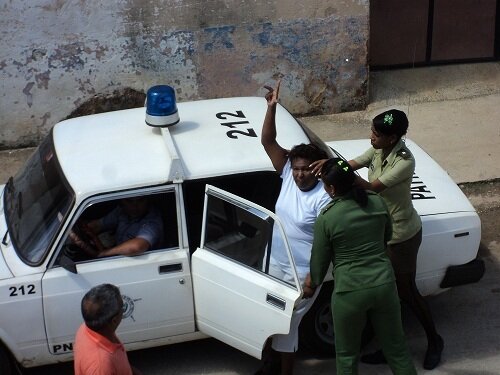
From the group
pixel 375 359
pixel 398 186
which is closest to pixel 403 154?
pixel 398 186

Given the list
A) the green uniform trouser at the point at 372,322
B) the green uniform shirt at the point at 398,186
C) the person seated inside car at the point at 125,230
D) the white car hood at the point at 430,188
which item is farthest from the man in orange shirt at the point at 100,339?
the white car hood at the point at 430,188

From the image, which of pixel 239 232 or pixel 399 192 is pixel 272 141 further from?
pixel 399 192

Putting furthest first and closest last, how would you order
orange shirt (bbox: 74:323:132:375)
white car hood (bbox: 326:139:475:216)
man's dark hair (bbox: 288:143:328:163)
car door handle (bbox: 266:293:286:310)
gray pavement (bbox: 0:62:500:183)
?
gray pavement (bbox: 0:62:500:183) < white car hood (bbox: 326:139:475:216) < man's dark hair (bbox: 288:143:328:163) < car door handle (bbox: 266:293:286:310) < orange shirt (bbox: 74:323:132:375)

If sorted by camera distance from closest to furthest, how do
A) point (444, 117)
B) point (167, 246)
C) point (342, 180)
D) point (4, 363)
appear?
point (342, 180)
point (4, 363)
point (167, 246)
point (444, 117)

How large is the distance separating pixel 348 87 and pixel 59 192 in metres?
5.16

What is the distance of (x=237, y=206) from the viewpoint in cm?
466

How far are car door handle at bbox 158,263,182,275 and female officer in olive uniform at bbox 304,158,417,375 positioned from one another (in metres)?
0.88

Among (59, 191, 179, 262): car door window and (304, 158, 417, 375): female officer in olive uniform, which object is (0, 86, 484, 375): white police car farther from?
(304, 158, 417, 375): female officer in olive uniform

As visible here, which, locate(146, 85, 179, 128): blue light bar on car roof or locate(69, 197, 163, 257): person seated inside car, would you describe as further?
locate(146, 85, 179, 128): blue light bar on car roof

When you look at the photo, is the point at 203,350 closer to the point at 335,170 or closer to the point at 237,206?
the point at 237,206

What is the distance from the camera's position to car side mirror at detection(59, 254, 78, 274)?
4.77 metres

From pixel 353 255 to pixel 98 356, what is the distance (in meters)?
1.51

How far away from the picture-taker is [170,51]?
8.83 m

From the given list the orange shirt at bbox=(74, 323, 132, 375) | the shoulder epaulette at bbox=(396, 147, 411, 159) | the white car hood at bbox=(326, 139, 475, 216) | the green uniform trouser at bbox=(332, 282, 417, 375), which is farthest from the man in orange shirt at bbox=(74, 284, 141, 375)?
the white car hood at bbox=(326, 139, 475, 216)
